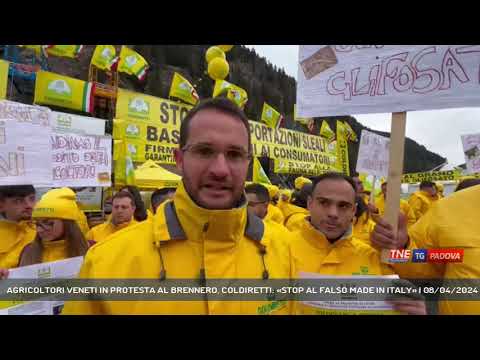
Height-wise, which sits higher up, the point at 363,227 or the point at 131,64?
the point at 131,64

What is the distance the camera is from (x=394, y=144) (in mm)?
1762

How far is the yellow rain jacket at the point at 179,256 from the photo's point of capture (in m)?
1.31

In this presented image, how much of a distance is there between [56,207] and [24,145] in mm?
527

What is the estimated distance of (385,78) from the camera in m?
1.85

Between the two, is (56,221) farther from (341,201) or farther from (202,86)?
(202,86)

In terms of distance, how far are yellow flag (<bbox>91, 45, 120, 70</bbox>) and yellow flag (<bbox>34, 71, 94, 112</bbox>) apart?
31.1 inches

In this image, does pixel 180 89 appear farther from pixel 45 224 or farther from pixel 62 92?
pixel 45 224

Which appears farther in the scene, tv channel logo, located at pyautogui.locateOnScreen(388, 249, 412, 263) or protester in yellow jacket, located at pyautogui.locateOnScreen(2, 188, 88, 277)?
protester in yellow jacket, located at pyautogui.locateOnScreen(2, 188, 88, 277)

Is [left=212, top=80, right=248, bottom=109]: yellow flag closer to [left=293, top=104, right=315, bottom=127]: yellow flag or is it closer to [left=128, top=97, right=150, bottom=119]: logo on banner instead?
[left=293, top=104, right=315, bottom=127]: yellow flag

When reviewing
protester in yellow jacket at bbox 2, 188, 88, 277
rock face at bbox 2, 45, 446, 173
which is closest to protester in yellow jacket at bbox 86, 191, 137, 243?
protester in yellow jacket at bbox 2, 188, 88, 277

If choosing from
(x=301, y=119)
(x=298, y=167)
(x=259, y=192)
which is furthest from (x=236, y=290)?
(x=298, y=167)

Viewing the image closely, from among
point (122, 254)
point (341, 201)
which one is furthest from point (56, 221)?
point (341, 201)

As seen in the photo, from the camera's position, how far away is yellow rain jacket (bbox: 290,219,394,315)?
6.66 ft
